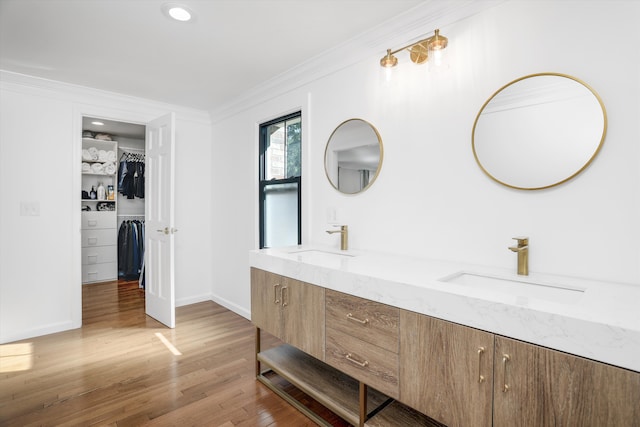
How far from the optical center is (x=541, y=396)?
100 centimetres

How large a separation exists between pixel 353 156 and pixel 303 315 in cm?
122

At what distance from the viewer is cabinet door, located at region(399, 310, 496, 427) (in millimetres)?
1129

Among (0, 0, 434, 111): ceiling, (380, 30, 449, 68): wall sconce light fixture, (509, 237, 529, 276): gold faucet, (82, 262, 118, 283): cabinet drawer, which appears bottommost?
(82, 262, 118, 283): cabinet drawer

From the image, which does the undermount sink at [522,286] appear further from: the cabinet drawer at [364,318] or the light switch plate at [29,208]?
the light switch plate at [29,208]

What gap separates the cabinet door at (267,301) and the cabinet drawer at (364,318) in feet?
1.57

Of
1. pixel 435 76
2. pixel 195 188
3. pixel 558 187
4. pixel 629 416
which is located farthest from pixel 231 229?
pixel 629 416

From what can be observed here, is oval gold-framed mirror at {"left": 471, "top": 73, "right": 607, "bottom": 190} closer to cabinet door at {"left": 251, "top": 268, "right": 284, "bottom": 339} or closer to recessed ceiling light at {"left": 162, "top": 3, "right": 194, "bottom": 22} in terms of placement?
cabinet door at {"left": 251, "top": 268, "right": 284, "bottom": 339}

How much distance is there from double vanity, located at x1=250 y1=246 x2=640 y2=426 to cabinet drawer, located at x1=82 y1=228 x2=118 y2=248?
4584 mm

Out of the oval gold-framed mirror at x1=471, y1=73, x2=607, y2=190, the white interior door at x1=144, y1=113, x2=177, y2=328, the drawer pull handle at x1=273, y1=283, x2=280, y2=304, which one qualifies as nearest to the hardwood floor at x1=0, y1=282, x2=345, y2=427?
the white interior door at x1=144, y1=113, x2=177, y2=328

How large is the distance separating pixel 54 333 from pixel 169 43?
9.94 feet

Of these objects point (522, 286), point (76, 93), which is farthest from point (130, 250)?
point (522, 286)

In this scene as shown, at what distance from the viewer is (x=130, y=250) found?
5.41 m

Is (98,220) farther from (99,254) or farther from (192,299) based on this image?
(192,299)

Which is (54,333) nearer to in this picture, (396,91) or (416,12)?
(396,91)
